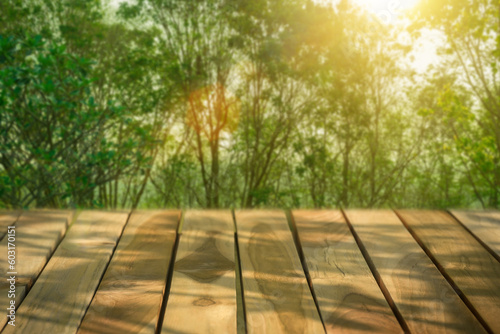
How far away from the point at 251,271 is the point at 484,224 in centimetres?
75

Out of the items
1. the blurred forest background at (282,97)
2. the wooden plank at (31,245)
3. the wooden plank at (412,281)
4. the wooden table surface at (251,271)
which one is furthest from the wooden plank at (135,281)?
the blurred forest background at (282,97)

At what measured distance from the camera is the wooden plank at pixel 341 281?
0.83 metres

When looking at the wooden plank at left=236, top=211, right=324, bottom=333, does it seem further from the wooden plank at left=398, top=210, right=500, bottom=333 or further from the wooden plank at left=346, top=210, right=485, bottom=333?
the wooden plank at left=398, top=210, right=500, bottom=333

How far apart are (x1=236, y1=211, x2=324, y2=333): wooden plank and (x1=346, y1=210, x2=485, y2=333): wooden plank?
17 centimetres

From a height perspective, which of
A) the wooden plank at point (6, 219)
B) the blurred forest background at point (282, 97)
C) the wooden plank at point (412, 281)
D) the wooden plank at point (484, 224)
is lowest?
the wooden plank at point (412, 281)

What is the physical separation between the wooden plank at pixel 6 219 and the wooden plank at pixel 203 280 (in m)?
0.47

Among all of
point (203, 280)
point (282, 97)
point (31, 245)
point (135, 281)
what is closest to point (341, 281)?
point (203, 280)

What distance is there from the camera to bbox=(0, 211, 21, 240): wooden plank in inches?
50.2

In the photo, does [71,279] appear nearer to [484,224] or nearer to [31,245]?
[31,245]

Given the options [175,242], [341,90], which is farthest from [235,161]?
[175,242]

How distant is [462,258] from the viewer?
44.5 inches

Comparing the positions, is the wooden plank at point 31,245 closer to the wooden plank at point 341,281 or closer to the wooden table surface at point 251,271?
the wooden table surface at point 251,271

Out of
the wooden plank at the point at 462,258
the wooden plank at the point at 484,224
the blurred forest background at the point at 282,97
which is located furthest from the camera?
the blurred forest background at the point at 282,97

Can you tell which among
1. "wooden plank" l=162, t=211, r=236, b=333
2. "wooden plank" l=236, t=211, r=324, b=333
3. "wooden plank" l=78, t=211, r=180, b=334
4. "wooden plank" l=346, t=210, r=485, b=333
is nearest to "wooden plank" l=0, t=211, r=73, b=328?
"wooden plank" l=78, t=211, r=180, b=334
